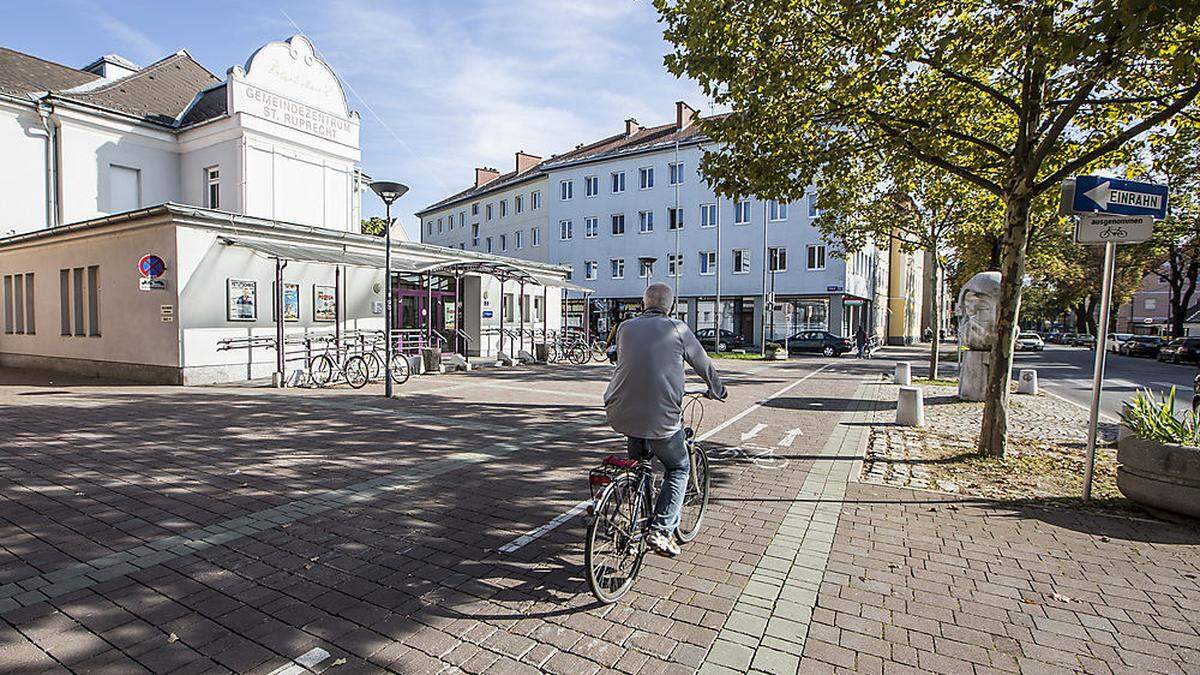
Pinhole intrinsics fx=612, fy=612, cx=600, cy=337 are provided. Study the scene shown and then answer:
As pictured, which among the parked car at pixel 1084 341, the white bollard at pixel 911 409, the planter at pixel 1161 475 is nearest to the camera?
Result: the planter at pixel 1161 475

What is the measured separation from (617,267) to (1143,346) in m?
34.7

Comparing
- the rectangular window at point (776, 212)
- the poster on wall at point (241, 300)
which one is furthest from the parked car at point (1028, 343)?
the poster on wall at point (241, 300)

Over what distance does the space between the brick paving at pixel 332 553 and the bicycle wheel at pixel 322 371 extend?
5066 millimetres

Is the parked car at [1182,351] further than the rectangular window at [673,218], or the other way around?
the rectangular window at [673,218]

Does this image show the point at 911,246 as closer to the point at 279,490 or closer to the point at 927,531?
the point at 927,531

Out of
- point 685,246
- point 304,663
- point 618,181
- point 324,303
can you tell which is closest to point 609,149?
point 618,181

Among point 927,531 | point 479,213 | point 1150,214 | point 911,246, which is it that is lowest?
point 927,531

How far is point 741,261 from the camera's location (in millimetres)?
41062

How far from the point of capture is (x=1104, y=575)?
13.3 feet

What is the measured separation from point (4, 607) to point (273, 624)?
1544 mm

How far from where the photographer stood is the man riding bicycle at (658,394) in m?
3.65

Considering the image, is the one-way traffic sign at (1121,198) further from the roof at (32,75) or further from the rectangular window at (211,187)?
the roof at (32,75)

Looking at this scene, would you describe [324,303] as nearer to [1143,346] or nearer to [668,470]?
[668,470]

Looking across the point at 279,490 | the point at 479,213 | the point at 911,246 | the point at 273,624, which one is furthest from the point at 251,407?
the point at 479,213
